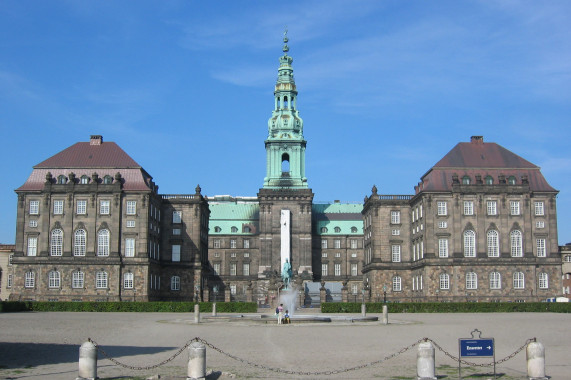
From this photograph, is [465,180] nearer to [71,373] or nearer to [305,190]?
[305,190]

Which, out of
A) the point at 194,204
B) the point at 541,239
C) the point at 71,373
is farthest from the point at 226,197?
the point at 71,373

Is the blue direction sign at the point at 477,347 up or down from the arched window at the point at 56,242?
down

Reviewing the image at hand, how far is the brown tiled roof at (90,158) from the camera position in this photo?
3893 inches

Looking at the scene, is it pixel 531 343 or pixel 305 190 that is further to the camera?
pixel 305 190

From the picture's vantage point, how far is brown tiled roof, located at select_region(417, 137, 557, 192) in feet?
333

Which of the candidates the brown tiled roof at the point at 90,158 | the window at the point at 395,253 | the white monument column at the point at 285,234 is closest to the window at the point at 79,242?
the brown tiled roof at the point at 90,158

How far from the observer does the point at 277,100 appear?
5207 inches

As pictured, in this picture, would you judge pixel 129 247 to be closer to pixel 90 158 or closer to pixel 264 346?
pixel 90 158

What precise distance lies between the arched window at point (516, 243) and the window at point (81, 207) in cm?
5618

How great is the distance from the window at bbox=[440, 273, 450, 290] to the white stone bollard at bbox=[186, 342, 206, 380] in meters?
78.9

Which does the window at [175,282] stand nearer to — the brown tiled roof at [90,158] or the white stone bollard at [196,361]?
the brown tiled roof at [90,158]

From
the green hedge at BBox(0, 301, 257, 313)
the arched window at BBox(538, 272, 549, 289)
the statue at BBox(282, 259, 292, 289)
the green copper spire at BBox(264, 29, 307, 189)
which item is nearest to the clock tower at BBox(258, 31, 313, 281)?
the green copper spire at BBox(264, 29, 307, 189)

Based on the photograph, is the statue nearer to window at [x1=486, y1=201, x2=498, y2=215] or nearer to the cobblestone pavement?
window at [x1=486, y1=201, x2=498, y2=215]

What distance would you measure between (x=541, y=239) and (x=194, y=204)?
49.3 meters
